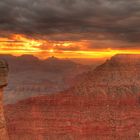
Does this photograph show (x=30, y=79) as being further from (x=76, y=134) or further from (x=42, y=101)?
(x=76, y=134)

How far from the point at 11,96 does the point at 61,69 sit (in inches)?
1496

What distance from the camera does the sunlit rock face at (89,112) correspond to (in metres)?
56.0

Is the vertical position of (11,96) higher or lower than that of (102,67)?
lower

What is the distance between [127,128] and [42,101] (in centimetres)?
1634

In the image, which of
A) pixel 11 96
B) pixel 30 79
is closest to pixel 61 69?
pixel 30 79

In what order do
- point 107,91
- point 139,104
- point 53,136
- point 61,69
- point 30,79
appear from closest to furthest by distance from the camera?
point 53,136, point 139,104, point 107,91, point 30,79, point 61,69

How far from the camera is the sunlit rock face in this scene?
184 ft

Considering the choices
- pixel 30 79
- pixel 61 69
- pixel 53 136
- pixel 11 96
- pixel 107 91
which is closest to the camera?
pixel 53 136

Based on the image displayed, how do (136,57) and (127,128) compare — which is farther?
(136,57)

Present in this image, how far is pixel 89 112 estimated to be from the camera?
59.7 m

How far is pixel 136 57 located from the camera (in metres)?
73.2

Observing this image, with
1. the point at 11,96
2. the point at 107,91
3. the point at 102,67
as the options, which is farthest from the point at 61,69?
the point at 107,91

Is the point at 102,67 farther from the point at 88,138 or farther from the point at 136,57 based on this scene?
the point at 88,138

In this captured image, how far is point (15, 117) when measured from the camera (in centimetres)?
5856
